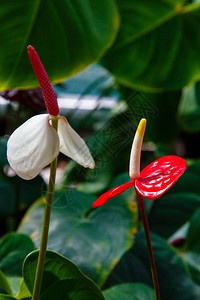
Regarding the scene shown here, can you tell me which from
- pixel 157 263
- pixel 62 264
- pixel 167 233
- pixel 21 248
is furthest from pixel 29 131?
pixel 167 233

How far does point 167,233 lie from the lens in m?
0.69

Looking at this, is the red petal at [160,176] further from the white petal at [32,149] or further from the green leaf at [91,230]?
the green leaf at [91,230]

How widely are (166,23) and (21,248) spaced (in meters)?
0.54

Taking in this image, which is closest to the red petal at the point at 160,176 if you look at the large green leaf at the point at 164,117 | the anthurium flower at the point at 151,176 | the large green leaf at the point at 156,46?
the anthurium flower at the point at 151,176

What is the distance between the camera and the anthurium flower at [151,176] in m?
0.20

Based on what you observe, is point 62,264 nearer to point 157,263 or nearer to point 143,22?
point 157,263

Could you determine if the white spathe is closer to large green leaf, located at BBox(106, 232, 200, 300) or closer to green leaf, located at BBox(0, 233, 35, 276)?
green leaf, located at BBox(0, 233, 35, 276)

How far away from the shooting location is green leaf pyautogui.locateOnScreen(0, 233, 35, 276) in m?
0.41

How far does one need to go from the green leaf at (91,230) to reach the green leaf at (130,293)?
33mm

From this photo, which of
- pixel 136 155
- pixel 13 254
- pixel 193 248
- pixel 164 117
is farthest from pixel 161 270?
pixel 164 117

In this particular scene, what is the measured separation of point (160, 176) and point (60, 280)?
0.13m

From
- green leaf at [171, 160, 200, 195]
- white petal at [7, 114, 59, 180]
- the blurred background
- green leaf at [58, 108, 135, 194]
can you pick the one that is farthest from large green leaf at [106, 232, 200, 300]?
white petal at [7, 114, 59, 180]

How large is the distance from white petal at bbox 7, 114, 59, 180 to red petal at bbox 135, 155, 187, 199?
2.1 inches

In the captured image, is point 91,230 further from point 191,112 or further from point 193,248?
Answer: point 191,112
